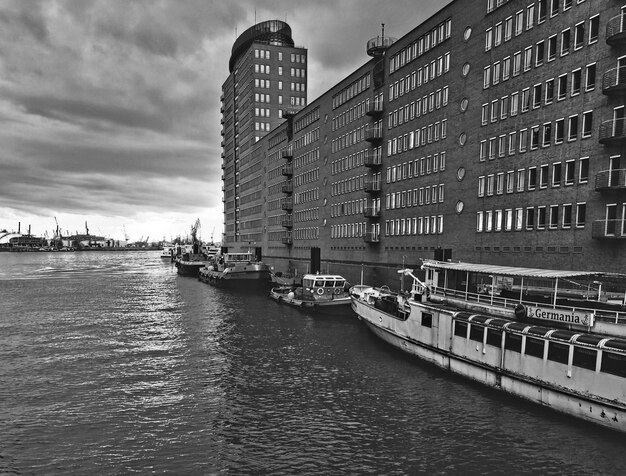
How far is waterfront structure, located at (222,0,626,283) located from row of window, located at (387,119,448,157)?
27cm

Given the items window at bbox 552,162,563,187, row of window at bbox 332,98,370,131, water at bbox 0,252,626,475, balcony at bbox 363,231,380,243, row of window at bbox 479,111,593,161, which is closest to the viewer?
water at bbox 0,252,626,475

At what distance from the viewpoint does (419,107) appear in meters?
73.4

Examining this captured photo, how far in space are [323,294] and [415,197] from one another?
2442 cm

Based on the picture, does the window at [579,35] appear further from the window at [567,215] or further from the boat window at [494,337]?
the boat window at [494,337]

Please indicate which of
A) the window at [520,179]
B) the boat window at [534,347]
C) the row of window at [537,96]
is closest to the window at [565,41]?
the row of window at [537,96]

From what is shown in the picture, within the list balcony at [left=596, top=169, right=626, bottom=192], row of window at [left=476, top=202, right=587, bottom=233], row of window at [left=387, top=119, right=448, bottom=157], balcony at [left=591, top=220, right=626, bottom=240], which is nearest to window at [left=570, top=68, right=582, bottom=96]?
balcony at [left=596, top=169, right=626, bottom=192]

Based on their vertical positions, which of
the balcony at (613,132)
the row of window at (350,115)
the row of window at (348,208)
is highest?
the row of window at (350,115)

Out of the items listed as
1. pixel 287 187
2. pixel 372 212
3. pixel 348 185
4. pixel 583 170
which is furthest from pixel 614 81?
pixel 287 187

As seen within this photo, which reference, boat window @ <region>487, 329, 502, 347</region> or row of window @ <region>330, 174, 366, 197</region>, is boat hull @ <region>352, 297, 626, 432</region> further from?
row of window @ <region>330, 174, 366, 197</region>

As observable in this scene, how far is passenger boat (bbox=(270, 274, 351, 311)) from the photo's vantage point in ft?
192

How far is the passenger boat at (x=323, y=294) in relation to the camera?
5859 cm

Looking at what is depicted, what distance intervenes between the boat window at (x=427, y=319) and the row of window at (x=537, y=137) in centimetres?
2651

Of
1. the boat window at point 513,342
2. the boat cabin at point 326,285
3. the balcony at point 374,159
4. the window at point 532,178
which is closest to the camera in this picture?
the boat window at point 513,342

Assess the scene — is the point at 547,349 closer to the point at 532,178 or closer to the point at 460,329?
the point at 460,329
